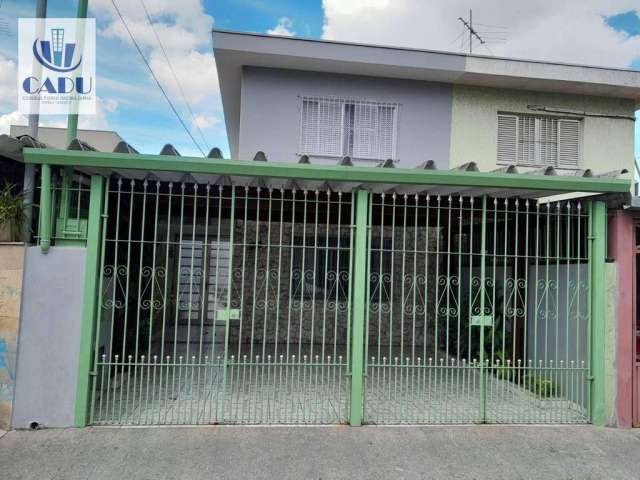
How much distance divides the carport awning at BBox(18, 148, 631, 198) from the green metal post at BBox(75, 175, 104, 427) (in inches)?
13.6

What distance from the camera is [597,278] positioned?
200 inches

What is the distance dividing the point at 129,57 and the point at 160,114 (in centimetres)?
402

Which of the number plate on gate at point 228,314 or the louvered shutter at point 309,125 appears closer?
the number plate on gate at point 228,314

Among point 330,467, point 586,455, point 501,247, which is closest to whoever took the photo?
point 330,467

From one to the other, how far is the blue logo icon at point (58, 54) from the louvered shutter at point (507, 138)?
774 cm

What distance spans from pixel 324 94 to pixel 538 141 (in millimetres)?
4558

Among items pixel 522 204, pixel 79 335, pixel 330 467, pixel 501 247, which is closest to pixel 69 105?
pixel 79 335

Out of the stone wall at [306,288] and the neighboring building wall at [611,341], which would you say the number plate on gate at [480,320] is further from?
the stone wall at [306,288]

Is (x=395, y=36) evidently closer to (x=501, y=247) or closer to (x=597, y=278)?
(x=501, y=247)

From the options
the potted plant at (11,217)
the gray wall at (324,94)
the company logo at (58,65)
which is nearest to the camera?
the potted plant at (11,217)

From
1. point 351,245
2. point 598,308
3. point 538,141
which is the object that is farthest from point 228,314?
point 538,141

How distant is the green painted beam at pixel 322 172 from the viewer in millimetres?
4359

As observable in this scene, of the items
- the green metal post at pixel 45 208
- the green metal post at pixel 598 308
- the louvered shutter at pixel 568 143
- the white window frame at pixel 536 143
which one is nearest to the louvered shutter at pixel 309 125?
the white window frame at pixel 536 143

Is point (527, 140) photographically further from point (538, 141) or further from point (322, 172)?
point (322, 172)
